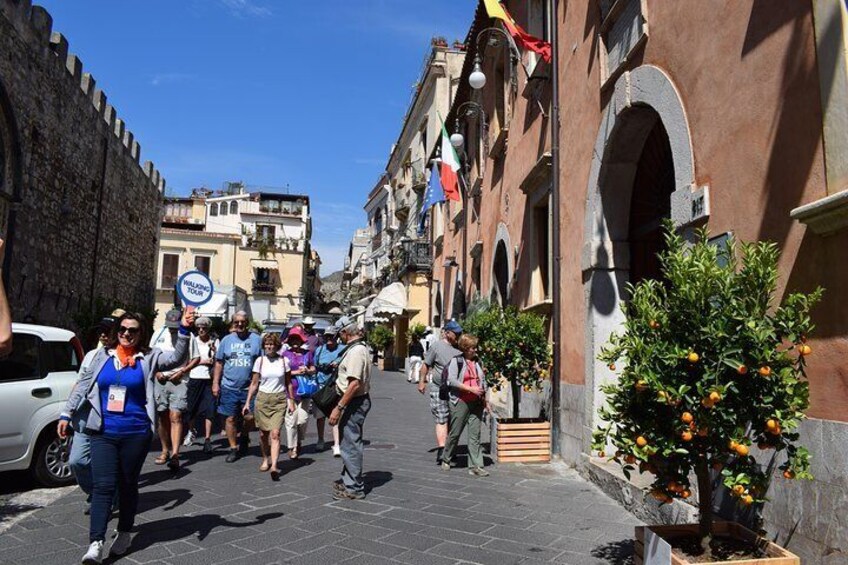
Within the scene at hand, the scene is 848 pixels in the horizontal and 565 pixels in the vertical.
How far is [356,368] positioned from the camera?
19.3 feet

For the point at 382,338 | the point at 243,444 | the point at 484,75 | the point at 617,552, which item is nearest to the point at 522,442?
the point at 617,552

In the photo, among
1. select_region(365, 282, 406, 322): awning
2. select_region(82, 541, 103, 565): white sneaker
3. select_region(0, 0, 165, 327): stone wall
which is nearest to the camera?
select_region(82, 541, 103, 565): white sneaker

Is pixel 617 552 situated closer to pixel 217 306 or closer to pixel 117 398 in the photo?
pixel 117 398

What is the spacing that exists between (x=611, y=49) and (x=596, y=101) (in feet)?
2.14

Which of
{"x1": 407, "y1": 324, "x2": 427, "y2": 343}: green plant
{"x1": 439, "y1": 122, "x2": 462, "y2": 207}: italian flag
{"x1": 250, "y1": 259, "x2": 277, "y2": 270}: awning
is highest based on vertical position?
{"x1": 250, "y1": 259, "x2": 277, "y2": 270}: awning

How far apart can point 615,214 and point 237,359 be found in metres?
4.92

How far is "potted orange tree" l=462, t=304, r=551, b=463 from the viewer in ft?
25.6

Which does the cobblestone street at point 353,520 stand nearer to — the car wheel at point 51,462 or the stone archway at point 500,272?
the car wheel at point 51,462

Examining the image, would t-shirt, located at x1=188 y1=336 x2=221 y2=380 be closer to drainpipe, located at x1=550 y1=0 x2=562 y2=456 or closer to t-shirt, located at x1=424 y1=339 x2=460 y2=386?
t-shirt, located at x1=424 y1=339 x2=460 y2=386

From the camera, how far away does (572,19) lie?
841 cm

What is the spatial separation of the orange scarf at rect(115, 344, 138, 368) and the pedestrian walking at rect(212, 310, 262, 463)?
3.40 metres

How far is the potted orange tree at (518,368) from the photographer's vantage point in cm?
782

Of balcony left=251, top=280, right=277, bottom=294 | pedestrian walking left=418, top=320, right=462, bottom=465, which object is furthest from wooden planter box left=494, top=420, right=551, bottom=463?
balcony left=251, top=280, right=277, bottom=294

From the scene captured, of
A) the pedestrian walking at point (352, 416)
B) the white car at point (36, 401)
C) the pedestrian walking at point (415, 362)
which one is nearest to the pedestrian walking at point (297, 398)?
the pedestrian walking at point (352, 416)
